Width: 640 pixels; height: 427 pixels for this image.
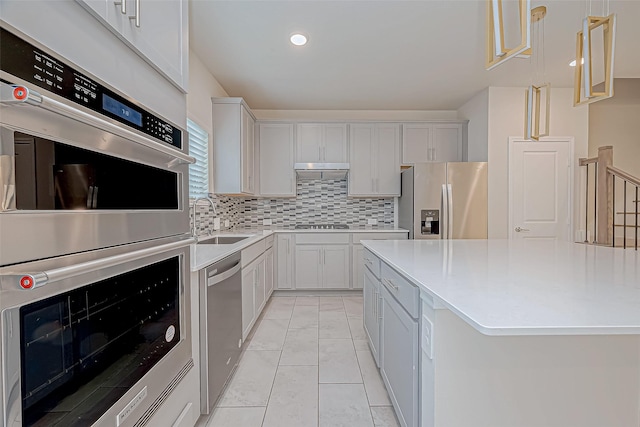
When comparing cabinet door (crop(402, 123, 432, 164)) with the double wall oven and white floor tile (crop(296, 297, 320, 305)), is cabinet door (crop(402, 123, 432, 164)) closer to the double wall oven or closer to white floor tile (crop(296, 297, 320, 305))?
white floor tile (crop(296, 297, 320, 305))

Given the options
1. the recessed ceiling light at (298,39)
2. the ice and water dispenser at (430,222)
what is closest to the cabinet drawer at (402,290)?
the recessed ceiling light at (298,39)

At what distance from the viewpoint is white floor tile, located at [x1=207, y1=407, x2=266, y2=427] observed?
5.76 feet

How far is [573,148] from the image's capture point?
393 centimetres

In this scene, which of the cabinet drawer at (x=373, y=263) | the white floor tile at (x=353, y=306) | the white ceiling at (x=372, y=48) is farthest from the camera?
the white floor tile at (x=353, y=306)

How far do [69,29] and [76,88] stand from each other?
12 cm

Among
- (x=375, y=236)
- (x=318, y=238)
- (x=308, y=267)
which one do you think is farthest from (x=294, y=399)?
(x=375, y=236)

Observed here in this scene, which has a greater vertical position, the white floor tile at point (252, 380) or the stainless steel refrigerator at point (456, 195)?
the stainless steel refrigerator at point (456, 195)

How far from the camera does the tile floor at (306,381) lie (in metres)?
1.80

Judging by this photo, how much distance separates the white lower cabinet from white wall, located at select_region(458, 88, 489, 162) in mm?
3124

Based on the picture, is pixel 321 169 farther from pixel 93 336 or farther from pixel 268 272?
pixel 93 336

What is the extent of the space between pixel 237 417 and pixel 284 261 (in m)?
2.56

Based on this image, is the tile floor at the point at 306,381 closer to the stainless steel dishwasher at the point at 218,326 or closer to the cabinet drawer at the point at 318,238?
the stainless steel dishwasher at the point at 218,326

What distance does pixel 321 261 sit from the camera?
4.33 meters

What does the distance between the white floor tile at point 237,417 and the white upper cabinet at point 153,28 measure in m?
1.76
